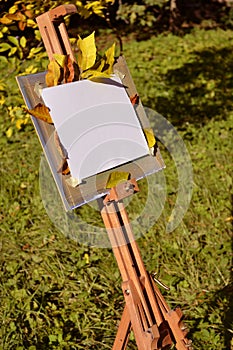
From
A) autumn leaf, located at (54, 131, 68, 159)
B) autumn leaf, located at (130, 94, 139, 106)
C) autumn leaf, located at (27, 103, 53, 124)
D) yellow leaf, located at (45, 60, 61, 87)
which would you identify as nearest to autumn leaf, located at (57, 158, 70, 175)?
autumn leaf, located at (54, 131, 68, 159)

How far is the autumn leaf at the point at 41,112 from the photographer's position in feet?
5.02

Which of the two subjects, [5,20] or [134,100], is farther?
[5,20]

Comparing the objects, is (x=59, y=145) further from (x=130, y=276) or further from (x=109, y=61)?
(x=130, y=276)

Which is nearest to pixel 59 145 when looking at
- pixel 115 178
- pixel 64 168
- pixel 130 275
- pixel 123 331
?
pixel 64 168

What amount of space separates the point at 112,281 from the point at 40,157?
4.73 ft

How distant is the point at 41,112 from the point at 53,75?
150mm

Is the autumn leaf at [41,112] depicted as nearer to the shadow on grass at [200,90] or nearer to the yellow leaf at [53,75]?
the yellow leaf at [53,75]

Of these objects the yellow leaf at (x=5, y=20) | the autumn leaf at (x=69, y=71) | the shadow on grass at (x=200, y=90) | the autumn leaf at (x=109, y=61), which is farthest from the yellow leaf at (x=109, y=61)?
the shadow on grass at (x=200, y=90)

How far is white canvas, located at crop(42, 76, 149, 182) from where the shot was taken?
1.57m

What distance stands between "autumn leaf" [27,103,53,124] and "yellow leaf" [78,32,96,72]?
0.22 metres

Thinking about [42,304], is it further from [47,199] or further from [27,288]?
[47,199]

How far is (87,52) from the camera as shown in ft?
5.35

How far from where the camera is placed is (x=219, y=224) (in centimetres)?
306

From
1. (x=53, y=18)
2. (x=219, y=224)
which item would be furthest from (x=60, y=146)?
(x=219, y=224)
